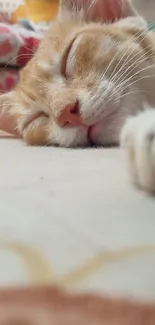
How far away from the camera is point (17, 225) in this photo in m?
0.49

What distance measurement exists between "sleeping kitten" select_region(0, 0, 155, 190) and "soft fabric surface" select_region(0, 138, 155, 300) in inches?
13.2

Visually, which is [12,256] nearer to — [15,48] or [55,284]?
[55,284]

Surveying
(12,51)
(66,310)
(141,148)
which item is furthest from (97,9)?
(66,310)

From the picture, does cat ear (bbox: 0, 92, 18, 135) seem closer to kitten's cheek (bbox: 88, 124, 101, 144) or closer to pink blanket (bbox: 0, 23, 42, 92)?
pink blanket (bbox: 0, 23, 42, 92)

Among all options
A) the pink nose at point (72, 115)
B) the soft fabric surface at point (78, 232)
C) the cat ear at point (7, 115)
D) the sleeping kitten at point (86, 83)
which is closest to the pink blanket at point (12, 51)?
the cat ear at point (7, 115)

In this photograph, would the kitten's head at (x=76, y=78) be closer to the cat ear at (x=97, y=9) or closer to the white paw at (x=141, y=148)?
the cat ear at (x=97, y=9)

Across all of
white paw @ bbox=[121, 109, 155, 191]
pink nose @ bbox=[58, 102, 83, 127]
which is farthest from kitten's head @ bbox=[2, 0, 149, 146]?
white paw @ bbox=[121, 109, 155, 191]

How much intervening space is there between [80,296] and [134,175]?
287 mm

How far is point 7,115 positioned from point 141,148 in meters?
1.06

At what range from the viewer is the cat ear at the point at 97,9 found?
141cm

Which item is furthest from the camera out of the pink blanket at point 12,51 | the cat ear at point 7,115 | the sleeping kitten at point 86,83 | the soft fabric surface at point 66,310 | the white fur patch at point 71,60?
the pink blanket at point 12,51

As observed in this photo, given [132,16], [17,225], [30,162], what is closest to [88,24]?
[132,16]

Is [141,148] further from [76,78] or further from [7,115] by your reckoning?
[7,115]

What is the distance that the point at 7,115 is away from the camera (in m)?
1.53
